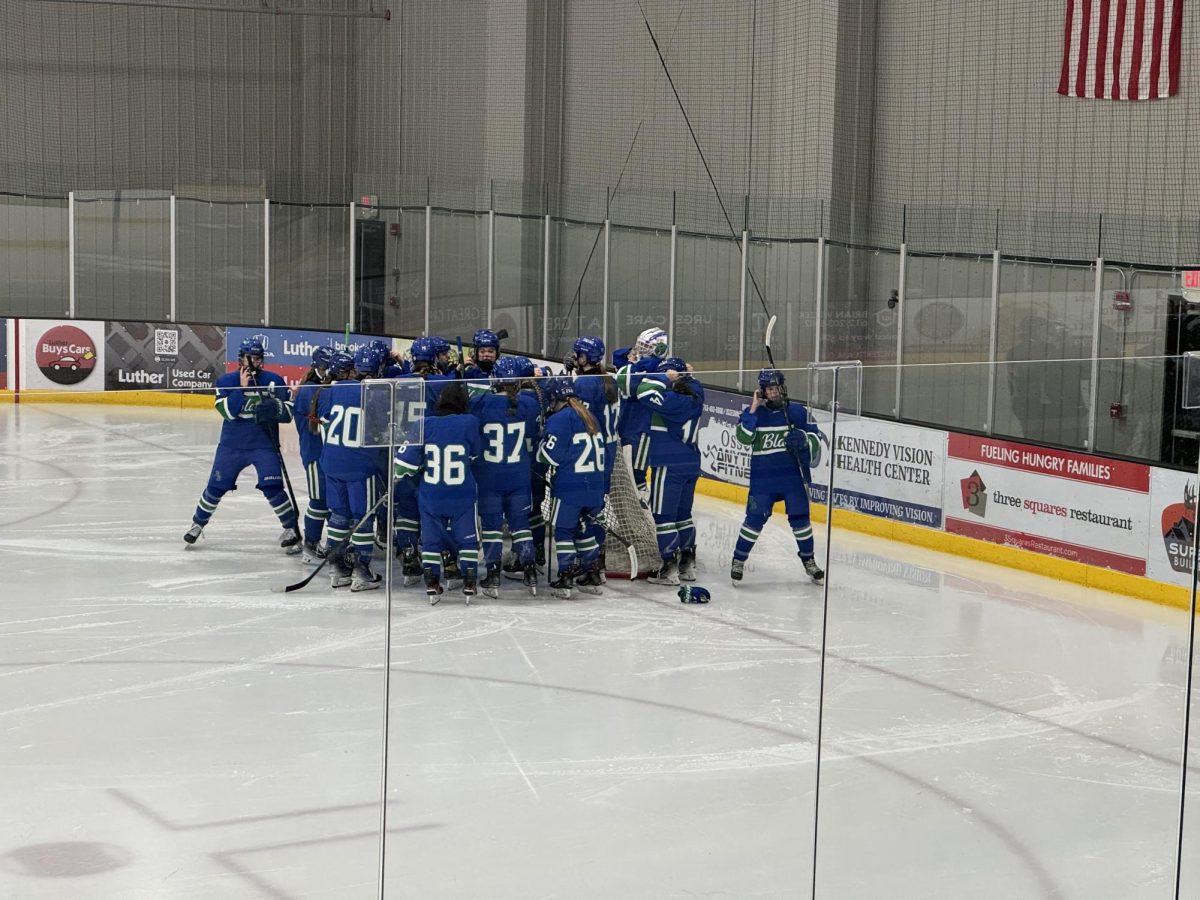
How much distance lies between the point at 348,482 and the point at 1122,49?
31.2 feet

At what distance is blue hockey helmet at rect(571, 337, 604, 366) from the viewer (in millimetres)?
6754

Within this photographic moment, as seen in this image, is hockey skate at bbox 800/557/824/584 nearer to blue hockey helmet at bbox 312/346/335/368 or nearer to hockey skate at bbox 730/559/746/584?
hockey skate at bbox 730/559/746/584

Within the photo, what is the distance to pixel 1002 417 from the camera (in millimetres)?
5375

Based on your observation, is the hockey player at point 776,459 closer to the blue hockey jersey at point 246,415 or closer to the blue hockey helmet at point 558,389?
the blue hockey helmet at point 558,389

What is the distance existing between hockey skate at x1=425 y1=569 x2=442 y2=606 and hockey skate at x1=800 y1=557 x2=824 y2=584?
0.87 metres

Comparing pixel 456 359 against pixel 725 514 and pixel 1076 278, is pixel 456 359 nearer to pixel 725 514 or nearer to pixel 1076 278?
pixel 725 514

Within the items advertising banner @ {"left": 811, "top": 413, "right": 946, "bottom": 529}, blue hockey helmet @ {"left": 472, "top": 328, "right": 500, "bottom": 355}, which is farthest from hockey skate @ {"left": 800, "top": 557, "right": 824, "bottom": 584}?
blue hockey helmet @ {"left": 472, "top": 328, "right": 500, "bottom": 355}

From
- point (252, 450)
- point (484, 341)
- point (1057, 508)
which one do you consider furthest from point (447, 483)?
point (484, 341)

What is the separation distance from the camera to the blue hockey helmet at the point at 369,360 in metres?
5.02

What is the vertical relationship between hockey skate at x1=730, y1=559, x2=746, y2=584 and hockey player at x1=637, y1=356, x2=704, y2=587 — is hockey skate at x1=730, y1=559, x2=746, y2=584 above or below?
below

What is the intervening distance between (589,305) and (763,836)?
1060cm

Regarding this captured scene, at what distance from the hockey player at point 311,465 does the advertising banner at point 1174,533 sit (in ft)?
6.19

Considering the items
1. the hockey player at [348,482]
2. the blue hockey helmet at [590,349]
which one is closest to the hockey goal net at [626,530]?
the hockey player at [348,482]

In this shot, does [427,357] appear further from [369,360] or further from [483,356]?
[369,360]
